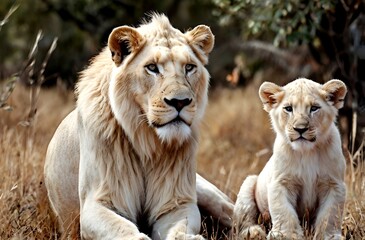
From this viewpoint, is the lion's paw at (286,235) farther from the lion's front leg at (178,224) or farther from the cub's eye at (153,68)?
the cub's eye at (153,68)

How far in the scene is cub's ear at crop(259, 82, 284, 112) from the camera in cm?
549

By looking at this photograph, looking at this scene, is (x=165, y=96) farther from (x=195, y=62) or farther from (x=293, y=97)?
(x=293, y=97)

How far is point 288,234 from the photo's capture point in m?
5.16

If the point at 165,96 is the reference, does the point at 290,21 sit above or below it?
below

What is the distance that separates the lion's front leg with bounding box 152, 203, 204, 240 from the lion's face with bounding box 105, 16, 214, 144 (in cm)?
46

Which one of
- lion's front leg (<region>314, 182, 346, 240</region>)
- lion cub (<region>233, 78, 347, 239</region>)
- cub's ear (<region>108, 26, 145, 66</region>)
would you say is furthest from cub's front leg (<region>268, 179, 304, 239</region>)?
cub's ear (<region>108, 26, 145, 66</region>)

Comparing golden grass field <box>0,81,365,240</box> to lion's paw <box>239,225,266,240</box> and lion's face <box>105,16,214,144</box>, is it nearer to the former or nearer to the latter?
lion's paw <box>239,225,266,240</box>

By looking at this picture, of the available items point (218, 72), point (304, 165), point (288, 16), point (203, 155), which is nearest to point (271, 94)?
point (304, 165)

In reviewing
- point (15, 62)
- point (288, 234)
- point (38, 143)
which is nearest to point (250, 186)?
point (288, 234)

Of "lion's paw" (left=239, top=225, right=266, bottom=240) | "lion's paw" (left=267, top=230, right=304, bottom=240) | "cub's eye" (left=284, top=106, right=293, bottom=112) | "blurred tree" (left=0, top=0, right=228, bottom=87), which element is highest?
"cub's eye" (left=284, top=106, right=293, bottom=112)

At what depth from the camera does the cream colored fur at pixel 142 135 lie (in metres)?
5.20

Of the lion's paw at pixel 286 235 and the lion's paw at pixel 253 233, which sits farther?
the lion's paw at pixel 253 233

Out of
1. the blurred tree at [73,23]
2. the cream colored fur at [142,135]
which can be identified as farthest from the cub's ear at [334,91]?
the blurred tree at [73,23]

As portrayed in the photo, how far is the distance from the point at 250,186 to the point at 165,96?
49.0 inches
